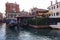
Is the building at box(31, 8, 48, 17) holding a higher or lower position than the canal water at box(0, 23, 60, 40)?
higher

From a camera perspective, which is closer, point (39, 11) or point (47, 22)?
point (47, 22)

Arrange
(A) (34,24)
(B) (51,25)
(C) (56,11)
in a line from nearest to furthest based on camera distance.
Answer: (B) (51,25), (A) (34,24), (C) (56,11)

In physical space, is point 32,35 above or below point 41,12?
below

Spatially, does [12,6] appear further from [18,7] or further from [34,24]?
[34,24]

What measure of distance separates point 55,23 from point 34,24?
6.66 meters

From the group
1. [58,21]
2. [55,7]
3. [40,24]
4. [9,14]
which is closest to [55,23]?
[58,21]

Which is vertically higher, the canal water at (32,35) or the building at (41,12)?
the building at (41,12)

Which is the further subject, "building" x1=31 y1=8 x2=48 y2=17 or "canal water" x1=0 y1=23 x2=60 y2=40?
"building" x1=31 y1=8 x2=48 y2=17

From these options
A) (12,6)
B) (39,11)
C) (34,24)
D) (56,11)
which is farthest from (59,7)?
(12,6)

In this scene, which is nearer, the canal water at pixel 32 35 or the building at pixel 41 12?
the canal water at pixel 32 35

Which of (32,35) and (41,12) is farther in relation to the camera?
(41,12)

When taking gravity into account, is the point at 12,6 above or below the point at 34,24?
above

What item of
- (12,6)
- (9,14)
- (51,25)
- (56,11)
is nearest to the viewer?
(51,25)

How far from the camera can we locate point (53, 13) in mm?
55781
